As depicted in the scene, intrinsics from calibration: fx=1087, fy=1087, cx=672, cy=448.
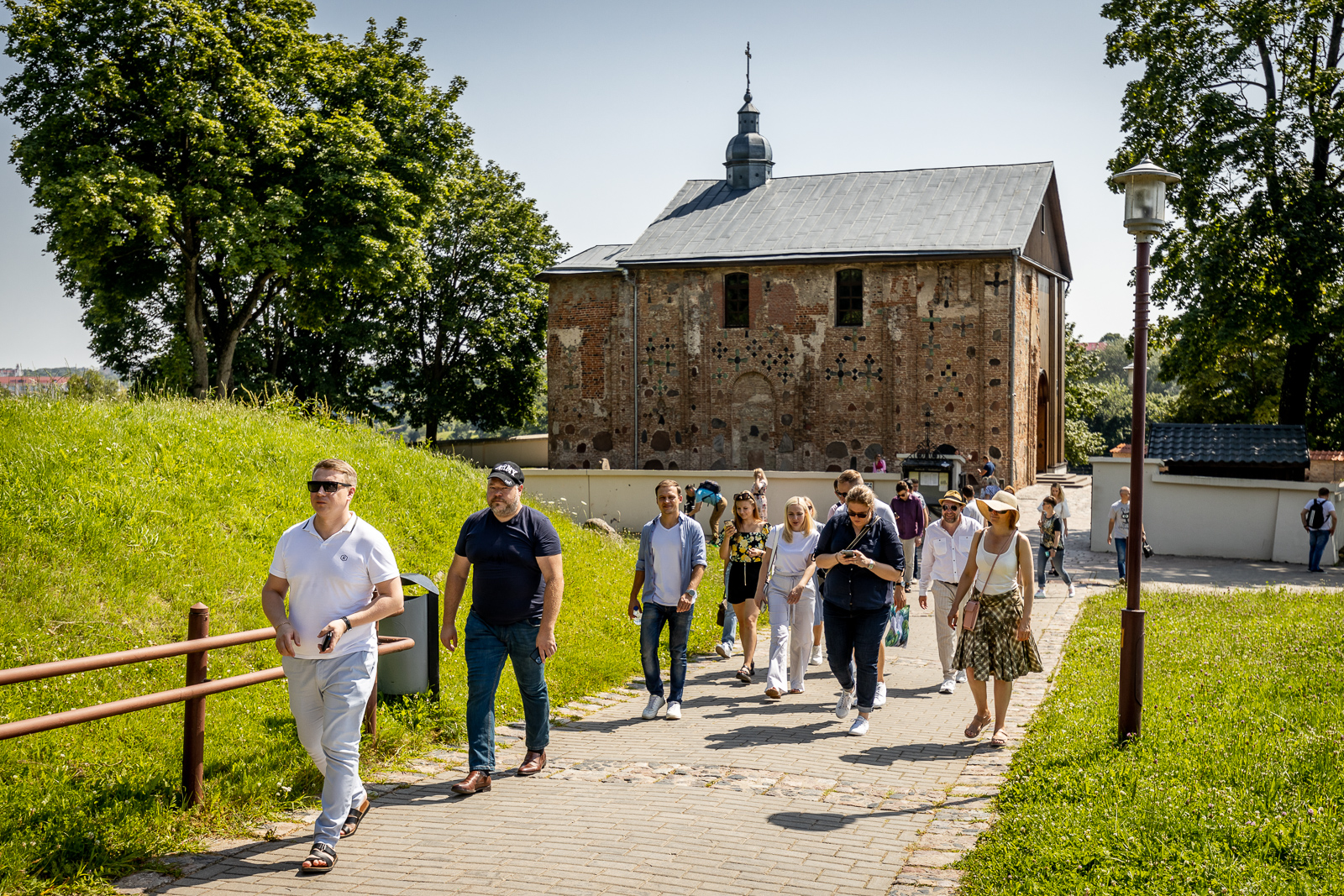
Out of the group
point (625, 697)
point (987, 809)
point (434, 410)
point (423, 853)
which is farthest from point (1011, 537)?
point (434, 410)

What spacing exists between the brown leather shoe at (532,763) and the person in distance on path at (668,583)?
1693 mm

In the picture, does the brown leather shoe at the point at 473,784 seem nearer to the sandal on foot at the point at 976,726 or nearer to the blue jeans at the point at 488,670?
the blue jeans at the point at 488,670

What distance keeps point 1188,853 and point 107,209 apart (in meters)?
26.1

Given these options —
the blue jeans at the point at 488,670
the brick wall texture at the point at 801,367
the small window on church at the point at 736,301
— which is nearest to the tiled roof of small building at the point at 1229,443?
the brick wall texture at the point at 801,367

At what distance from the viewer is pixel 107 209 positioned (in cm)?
2495

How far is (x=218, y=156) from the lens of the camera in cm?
2750

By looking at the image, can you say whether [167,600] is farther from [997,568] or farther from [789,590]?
[997,568]

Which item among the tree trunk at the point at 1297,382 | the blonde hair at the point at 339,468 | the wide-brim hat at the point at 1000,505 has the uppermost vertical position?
the tree trunk at the point at 1297,382

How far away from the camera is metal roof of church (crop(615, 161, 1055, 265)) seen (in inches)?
1282

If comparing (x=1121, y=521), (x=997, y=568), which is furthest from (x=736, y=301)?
(x=997, y=568)

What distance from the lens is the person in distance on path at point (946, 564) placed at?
405 inches

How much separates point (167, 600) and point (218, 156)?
2163cm

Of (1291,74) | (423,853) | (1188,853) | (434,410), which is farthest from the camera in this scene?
(434,410)

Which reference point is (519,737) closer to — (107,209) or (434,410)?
(107,209)
